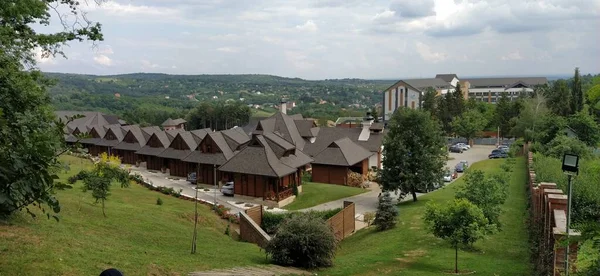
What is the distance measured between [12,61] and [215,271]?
8638 mm

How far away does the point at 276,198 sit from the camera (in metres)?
31.4

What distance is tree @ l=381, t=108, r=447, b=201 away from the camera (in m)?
28.2

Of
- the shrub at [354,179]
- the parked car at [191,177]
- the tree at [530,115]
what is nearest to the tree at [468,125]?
the tree at [530,115]

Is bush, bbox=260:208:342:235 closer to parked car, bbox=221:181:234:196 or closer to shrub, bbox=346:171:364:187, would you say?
parked car, bbox=221:181:234:196

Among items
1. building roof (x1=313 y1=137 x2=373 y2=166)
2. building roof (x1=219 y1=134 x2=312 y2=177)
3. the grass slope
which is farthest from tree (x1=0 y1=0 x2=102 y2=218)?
building roof (x1=313 y1=137 x2=373 y2=166)

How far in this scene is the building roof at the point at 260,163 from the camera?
104 feet

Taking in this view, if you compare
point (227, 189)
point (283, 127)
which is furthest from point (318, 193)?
point (283, 127)

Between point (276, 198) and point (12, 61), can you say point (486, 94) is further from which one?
point (12, 61)

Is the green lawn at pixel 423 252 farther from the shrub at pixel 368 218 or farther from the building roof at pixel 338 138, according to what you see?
the building roof at pixel 338 138

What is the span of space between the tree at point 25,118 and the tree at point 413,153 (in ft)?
65.0

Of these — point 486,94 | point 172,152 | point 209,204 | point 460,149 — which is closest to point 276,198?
point 209,204

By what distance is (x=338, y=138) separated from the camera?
45188mm

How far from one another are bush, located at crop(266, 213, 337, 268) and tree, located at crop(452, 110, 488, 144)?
186 ft

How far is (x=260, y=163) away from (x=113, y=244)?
1912 cm
